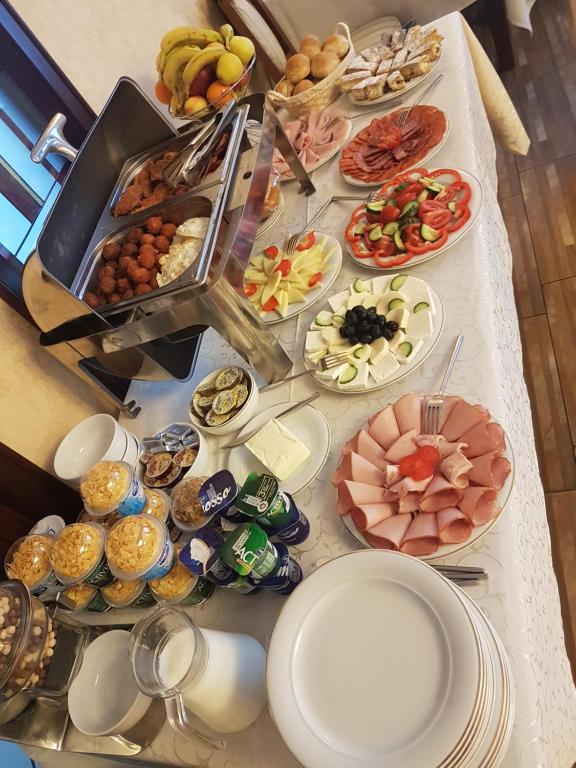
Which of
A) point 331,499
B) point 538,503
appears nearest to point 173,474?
point 331,499

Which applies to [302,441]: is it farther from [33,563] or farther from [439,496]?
[33,563]

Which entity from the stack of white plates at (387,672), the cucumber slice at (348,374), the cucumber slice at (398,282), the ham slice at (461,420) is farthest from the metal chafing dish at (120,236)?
the stack of white plates at (387,672)

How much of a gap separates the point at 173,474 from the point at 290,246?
0.61 m

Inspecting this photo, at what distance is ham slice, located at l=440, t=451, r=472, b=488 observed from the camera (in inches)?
28.7

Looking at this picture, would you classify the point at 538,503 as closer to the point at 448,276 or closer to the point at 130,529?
the point at 448,276

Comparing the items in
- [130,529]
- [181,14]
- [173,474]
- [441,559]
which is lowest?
[441,559]


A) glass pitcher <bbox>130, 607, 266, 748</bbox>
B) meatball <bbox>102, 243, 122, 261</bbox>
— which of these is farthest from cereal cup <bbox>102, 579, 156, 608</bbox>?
meatball <bbox>102, 243, 122, 261</bbox>

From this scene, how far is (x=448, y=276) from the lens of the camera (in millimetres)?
1065

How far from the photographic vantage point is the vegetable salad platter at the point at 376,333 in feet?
3.15

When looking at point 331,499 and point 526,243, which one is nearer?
point 331,499

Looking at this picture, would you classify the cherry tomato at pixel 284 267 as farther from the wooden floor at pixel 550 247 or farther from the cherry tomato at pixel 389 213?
the wooden floor at pixel 550 247

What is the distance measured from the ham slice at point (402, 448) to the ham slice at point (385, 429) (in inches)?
0.9

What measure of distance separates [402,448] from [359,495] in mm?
98

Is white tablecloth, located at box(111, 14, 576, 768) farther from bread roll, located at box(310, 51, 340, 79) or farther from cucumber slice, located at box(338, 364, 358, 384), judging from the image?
bread roll, located at box(310, 51, 340, 79)
